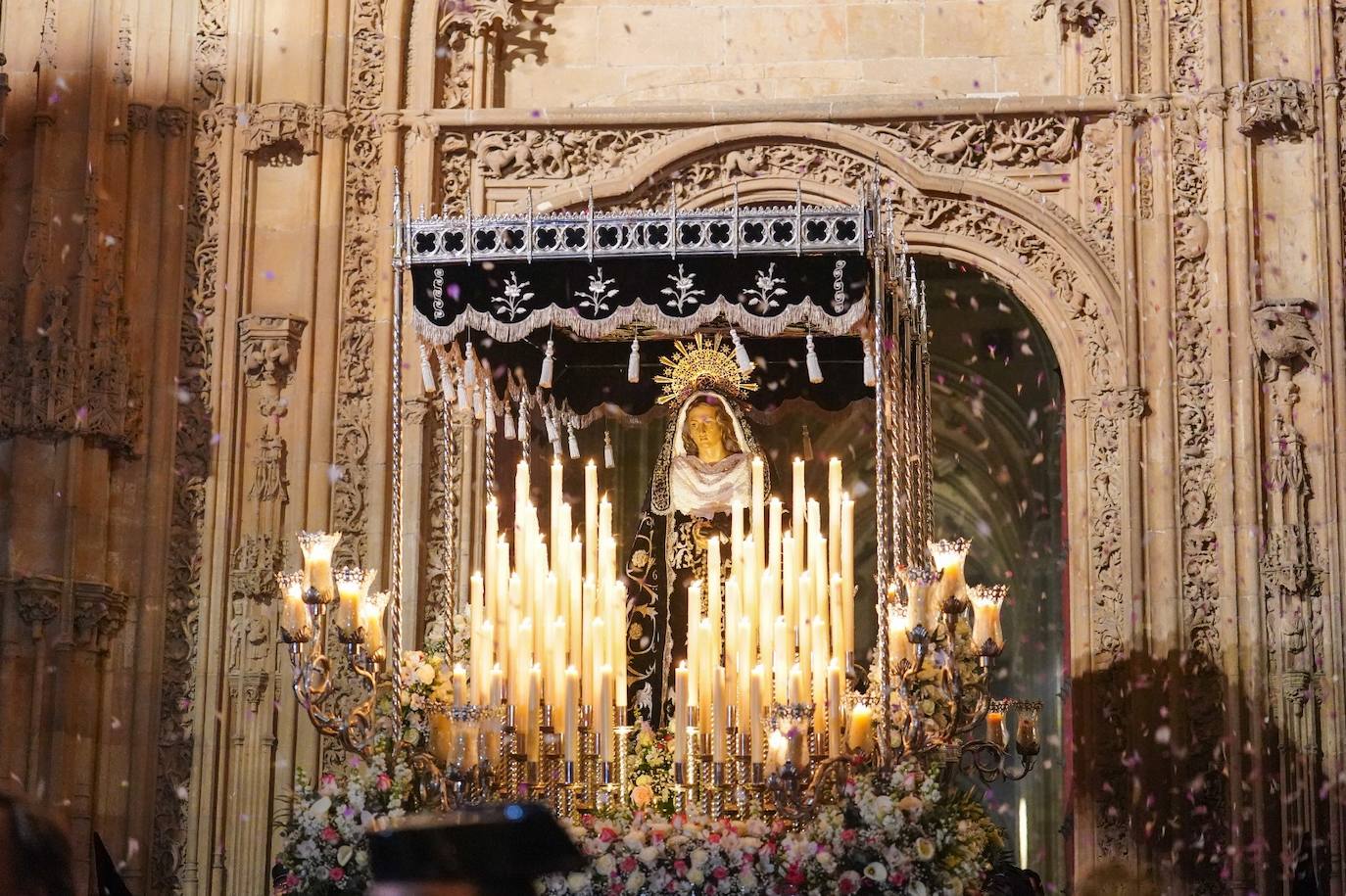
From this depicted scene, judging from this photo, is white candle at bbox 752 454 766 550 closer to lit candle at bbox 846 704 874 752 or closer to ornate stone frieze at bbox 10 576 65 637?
lit candle at bbox 846 704 874 752

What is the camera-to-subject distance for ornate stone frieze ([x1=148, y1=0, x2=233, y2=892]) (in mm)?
12438

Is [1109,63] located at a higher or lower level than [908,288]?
higher

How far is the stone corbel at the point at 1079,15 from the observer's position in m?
13.4

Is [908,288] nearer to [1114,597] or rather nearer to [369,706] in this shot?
[1114,597]

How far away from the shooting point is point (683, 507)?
1171cm

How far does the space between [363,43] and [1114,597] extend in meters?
5.63

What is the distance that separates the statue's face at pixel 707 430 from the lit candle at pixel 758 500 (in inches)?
25.1

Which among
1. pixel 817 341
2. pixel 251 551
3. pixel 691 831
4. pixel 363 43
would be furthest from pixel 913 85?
pixel 691 831

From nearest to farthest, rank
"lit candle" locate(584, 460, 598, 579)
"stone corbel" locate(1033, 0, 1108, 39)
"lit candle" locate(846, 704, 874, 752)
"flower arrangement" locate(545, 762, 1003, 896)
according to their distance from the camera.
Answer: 1. "flower arrangement" locate(545, 762, 1003, 896)
2. "lit candle" locate(846, 704, 874, 752)
3. "lit candle" locate(584, 460, 598, 579)
4. "stone corbel" locate(1033, 0, 1108, 39)

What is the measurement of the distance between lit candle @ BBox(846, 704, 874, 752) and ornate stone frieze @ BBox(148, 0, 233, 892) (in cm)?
422

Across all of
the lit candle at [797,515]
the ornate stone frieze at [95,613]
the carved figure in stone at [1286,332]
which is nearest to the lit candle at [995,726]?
the lit candle at [797,515]

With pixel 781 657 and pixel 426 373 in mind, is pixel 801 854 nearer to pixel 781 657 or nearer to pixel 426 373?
pixel 781 657

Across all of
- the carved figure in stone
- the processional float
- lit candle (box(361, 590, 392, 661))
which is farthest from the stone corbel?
lit candle (box(361, 590, 392, 661))

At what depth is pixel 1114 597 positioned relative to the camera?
41.4 ft
